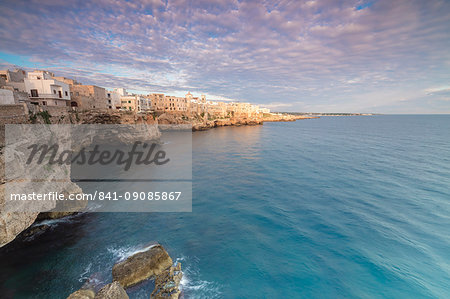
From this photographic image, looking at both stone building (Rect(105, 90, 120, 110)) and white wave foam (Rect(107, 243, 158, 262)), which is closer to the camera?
white wave foam (Rect(107, 243, 158, 262))

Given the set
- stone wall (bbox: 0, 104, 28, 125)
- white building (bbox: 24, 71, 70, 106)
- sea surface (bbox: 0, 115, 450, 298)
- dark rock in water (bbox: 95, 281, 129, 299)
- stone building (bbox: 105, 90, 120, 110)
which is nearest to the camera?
dark rock in water (bbox: 95, 281, 129, 299)

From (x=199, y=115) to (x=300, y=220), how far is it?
8128 cm

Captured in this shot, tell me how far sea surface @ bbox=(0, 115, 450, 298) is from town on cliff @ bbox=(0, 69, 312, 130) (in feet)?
30.3

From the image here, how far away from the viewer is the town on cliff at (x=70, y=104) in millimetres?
14266

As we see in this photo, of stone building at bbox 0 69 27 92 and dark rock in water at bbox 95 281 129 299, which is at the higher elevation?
stone building at bbox 0 69 27 92

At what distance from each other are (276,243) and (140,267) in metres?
8.39

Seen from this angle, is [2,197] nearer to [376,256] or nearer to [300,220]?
[300,220]

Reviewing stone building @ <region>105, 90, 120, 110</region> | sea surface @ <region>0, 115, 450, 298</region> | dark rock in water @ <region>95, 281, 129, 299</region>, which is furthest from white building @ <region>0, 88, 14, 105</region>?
stone building @ <region>105, 90, 120, 110</region>

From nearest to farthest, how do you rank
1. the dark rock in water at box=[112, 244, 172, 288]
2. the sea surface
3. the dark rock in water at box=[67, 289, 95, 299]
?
1. the dark rock in water at box=[67, 289, 95, 299]
2. the dark rock in water at box=[112, 244, 172, 288]
3. the sea surface

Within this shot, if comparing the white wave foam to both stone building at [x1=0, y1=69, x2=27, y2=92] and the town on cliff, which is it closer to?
the town on cliff

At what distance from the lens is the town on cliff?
1427cm

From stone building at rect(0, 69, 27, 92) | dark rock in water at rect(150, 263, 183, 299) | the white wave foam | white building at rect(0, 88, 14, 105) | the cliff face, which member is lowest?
the white wave foam

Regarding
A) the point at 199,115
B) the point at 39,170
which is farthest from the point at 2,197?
the point at 199,115

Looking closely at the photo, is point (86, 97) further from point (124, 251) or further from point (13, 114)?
point (124, 251)
